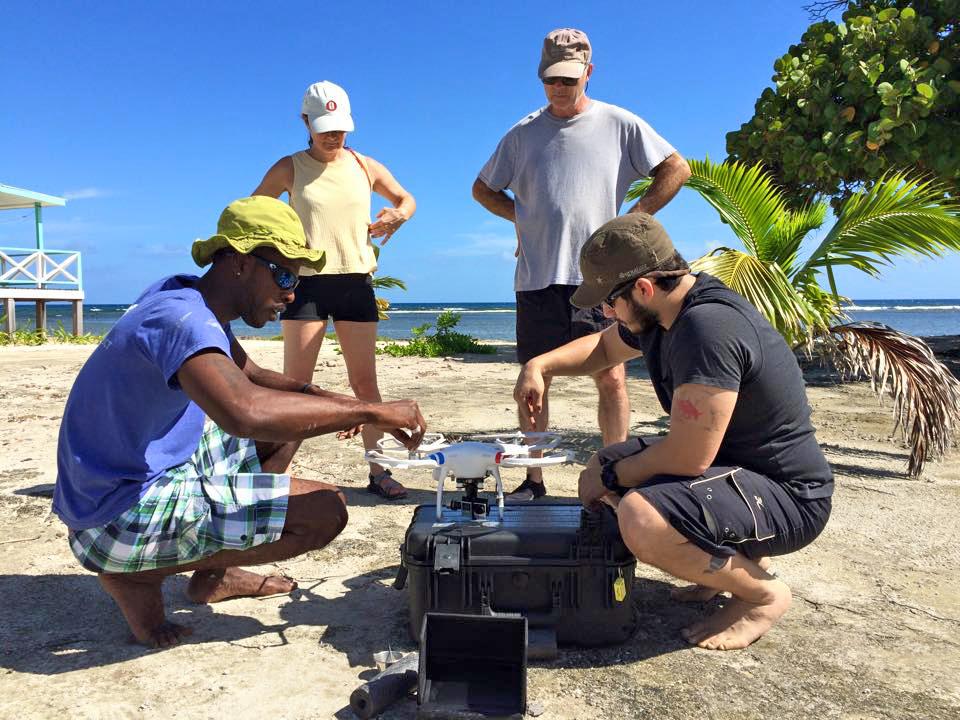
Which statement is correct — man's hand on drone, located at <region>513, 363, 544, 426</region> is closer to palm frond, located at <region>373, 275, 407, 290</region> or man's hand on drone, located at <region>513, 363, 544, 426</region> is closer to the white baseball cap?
the white baseball cap

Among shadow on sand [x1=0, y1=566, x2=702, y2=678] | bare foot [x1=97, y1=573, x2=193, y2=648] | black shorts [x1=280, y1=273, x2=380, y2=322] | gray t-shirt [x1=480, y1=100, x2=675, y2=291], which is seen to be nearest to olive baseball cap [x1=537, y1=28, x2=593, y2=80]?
gray t-shirt [x1=480, y1=100, x2=675, y2=291]

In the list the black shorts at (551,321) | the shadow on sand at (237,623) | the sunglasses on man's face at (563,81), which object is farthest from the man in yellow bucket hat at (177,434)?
the sunglasses on man's face at (563,81)

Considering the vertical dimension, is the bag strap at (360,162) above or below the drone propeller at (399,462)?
above

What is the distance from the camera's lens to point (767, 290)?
16.9ft

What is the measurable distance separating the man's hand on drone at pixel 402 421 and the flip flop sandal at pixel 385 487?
185 centimetres

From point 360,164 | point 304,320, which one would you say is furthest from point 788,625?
point 360,164

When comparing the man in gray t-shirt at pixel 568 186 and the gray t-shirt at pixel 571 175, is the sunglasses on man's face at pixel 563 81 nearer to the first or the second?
the man in gray t-shirt at pixel 568 186

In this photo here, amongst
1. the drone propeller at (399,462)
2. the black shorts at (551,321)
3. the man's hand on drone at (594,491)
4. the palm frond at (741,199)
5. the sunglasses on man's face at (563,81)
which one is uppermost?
the sunglasses on man's face at (563,81)

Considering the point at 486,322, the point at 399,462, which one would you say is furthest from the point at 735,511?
the point at 486,322

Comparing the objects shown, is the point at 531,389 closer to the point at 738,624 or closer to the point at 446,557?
the point at 446,557

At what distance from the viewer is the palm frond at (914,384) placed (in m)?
4.80

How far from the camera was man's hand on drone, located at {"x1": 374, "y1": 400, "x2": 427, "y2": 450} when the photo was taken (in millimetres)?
2531

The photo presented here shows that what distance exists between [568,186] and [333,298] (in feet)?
4.74

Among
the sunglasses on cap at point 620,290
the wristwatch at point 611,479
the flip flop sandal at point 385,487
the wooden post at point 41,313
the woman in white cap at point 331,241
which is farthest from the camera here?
the wooden post at point 41,313
